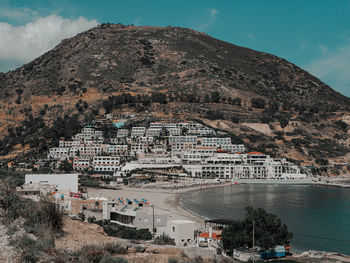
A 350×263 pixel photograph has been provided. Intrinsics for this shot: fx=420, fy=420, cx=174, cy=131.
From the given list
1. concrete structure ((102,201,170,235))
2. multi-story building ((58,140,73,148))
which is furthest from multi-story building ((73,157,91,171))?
concrete structure ((102,201,170,235))

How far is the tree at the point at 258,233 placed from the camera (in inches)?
976

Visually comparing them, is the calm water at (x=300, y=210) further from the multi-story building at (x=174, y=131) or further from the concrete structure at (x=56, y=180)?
the multi-story building at (x=174, y=131)

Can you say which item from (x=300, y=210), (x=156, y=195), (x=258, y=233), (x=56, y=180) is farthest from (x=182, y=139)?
(x=258, y=233)

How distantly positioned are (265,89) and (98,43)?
61.9m

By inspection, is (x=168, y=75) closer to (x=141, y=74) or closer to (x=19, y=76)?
(x=141, y=74)

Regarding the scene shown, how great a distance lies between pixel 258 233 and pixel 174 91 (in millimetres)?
100932

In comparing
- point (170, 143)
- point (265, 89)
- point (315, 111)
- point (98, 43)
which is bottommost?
point (170, 143)

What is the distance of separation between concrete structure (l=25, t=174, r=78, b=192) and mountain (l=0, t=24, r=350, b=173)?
47.3 m

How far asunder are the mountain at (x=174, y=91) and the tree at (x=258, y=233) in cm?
7362

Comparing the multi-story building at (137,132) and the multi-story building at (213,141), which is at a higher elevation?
the multi-story building at (137,132)

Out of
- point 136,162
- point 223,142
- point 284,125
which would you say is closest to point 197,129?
point 223,142

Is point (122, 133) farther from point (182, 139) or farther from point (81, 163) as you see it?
point (81, 163)

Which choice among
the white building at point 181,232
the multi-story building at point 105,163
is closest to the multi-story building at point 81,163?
the multi-story building at point 105,163

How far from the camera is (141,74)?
137m
